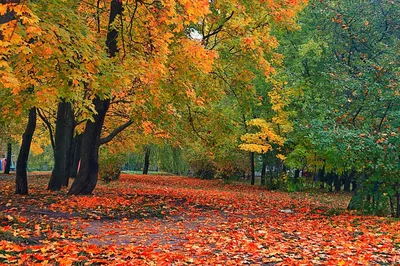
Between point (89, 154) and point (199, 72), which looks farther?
point (89, 154)

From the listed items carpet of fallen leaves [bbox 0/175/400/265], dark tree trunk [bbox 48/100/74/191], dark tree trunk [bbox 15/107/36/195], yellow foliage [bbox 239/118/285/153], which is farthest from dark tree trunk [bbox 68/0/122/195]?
yellow foliage [bbox 239/118/285/153]

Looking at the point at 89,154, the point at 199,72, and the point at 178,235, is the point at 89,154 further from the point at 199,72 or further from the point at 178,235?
the point at 178,235

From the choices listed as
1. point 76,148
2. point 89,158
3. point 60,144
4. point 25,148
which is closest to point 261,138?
point 76,148

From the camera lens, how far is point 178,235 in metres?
8.87

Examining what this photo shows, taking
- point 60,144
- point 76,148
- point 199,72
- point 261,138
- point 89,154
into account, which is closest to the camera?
point 199,72

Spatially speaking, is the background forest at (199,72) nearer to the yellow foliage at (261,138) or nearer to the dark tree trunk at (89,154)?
the dark tree trunk at (89,154)

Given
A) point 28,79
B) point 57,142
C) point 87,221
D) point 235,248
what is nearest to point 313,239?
point 235,248

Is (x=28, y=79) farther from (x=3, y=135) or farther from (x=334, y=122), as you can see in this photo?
(x=3, y=135)

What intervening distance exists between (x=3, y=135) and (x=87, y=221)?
22774mm

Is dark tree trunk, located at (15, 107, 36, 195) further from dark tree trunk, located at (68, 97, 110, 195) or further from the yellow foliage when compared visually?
the yellow foliage

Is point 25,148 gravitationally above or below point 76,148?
below

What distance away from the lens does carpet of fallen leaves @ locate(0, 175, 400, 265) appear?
638 centimetres

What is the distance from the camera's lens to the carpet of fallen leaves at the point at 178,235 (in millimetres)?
6383

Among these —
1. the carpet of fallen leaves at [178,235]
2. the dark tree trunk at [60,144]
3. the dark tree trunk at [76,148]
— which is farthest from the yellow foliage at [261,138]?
the dark tree trunk at [60,144]
